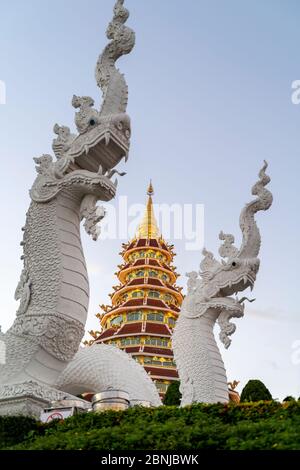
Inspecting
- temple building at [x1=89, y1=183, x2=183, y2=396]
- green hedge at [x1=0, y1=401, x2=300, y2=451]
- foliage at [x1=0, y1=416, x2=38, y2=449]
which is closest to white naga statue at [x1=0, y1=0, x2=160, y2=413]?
foliage at [x1=0, y1=416, x2=38, y2=449]

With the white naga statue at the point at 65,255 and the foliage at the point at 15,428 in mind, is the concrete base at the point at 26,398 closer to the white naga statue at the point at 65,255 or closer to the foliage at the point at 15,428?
the white naga statue at the point at 65,255

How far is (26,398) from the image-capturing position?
8.99 metres

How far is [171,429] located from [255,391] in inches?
509

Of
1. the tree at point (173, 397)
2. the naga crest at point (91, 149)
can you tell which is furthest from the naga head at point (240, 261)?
the tree at point (173, 397)

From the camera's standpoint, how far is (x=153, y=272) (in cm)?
3650

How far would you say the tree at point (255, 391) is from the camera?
18.4m

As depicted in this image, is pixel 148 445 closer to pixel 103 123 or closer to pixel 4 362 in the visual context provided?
pixel 4 362

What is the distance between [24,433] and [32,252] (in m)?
3.28

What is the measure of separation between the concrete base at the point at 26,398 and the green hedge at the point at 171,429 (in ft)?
2.99

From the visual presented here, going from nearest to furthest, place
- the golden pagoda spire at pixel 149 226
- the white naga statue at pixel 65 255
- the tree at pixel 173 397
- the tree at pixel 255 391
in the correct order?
the white naga statue at pixel 65 255 → the tree at pixel 255 391 → the tree at pixel 173 397 → the golden pagoda spire at pixel 149 226

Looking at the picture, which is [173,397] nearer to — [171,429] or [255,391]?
[255,391]

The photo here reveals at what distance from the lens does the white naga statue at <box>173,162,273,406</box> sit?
1436 cm

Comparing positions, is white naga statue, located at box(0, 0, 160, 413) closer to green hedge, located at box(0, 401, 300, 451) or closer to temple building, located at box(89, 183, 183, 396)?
green hedge, located at box(0, 401, 300, 451)
